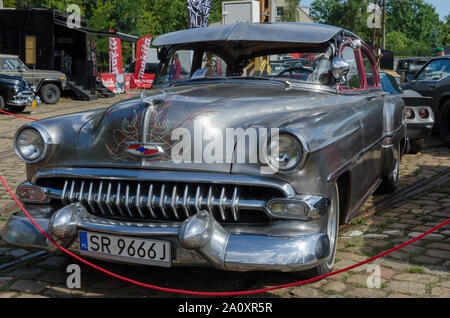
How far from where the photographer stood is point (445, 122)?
977cm

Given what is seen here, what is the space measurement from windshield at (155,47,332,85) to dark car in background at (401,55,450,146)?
6.14 meters

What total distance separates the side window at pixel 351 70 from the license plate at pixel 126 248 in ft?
7.46

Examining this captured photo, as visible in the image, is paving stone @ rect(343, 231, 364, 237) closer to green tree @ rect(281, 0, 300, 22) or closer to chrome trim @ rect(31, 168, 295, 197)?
chrome trim @ rect(31, 168, 295, 197)

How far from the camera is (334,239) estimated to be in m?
3.55

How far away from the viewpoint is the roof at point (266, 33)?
432cm

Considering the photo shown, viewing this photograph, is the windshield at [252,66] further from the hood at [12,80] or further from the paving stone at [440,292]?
the hood at [12,80]

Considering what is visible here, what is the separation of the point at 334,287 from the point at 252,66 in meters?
1.98

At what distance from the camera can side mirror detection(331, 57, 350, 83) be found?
410 centimetres

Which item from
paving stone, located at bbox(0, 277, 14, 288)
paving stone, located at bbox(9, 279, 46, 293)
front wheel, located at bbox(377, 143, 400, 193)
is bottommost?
paving stone, located at bbox(0, 277, 14, 288)

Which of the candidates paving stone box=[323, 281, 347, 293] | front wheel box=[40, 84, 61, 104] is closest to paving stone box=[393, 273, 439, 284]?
paving stone box=[323, 281, 347, 293]

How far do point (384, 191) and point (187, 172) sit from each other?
11.8ft

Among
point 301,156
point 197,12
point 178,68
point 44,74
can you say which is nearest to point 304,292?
point 301,156

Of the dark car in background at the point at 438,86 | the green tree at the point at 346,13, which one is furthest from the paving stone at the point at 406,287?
the green tree at the point at 346,13
